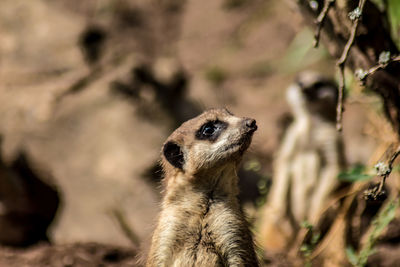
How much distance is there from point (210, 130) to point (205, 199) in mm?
323

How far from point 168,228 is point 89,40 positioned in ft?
11.6

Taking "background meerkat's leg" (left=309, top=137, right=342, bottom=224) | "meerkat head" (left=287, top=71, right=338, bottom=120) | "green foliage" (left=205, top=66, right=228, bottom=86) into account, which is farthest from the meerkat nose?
"green foliage" (left=205, top=66, right=228, bottom=86)

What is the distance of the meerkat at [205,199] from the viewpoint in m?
2.73

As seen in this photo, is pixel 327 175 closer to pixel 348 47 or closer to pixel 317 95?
pixel 317 95

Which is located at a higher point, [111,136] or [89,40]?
[89,40]

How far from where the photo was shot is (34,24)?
5.96 metres

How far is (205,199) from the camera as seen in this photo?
2828 mm

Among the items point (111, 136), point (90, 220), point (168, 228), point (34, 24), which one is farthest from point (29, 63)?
point (168, 228)

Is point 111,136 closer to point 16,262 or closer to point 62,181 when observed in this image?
point 62,181

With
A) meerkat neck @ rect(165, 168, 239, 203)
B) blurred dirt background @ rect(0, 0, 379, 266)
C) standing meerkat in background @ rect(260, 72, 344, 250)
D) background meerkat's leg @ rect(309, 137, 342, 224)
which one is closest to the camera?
meerkat neck @ rect(165, 168, 239, 203)

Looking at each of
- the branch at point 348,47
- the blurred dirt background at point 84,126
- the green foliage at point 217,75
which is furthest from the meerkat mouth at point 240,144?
the green foliage at point 217,75

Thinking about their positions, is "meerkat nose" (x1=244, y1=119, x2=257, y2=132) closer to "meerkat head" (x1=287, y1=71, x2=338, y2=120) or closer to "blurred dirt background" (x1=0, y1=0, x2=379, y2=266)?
"blurred dirt background" (x1=0, y1=0, x2=379, y2=266)

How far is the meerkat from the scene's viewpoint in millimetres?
2730

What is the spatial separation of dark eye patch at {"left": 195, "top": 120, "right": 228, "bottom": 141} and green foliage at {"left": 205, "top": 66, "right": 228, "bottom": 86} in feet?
18.9
